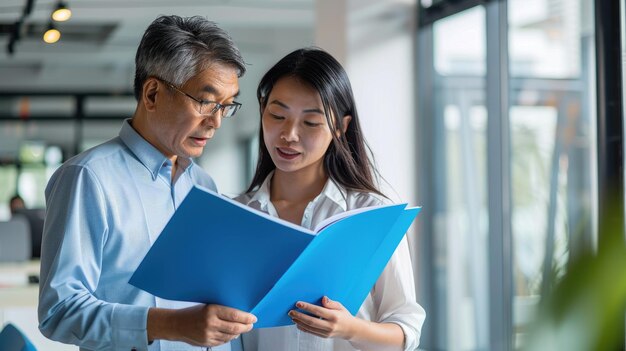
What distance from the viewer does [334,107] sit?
1.70 meters

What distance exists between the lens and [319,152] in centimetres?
170

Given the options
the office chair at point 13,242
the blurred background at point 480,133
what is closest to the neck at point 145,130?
the blurred background at point 480,133

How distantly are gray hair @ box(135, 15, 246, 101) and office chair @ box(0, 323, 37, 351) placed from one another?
52 cm

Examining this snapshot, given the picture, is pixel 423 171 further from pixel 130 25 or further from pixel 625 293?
pixel 625 293

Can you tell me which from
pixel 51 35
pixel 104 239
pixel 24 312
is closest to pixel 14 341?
pixel 104 239

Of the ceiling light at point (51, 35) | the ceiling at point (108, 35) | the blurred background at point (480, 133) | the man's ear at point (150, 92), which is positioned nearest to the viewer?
the man's ear at point (150, 92)

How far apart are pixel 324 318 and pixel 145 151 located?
1.53 feet

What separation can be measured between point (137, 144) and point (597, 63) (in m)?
2.42

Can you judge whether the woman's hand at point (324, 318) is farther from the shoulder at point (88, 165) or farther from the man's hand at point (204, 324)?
the shoulder at point (88, 165)

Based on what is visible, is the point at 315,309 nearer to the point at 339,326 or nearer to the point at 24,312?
the point at 339,326

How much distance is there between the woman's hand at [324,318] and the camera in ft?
4.55

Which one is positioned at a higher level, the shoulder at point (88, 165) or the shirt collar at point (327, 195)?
the shoulder at point (88, 165)

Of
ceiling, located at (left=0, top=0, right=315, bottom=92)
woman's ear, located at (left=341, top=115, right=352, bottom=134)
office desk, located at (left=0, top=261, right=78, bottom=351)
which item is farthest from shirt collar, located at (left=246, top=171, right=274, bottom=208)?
ceiling, located at (left=0, top=0, right=315, bottom=92)

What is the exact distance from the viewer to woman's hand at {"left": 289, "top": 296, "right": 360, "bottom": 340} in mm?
1387
